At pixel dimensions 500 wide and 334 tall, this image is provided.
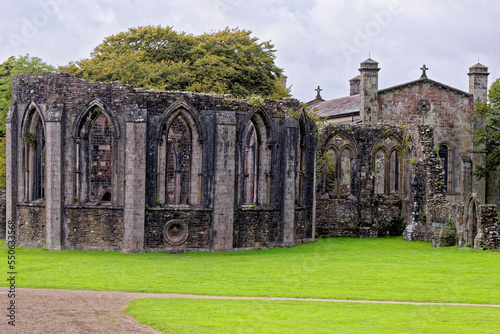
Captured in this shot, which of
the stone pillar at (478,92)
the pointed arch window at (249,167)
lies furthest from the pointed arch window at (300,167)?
the stone pillar at (478,92)

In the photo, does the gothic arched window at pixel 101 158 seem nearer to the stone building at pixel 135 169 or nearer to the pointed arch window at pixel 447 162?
the stone building at pixel 135 169

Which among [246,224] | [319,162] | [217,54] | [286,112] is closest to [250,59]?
[217,54]

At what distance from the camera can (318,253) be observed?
25594 mm

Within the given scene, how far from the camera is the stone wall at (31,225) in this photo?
2611 cm

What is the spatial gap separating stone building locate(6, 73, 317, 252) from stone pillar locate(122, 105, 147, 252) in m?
0.04

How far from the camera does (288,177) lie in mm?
27125

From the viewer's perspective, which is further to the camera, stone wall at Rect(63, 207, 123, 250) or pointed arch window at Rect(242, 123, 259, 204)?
pointed arch window at Rect(242, 123, 259, 204)

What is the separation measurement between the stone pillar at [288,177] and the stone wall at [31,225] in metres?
9.11

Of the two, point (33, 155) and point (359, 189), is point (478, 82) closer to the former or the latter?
point (359, 189)

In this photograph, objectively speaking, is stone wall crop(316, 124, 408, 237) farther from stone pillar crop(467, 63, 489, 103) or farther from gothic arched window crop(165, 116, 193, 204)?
stone pillar crop(467, 63, 489, 103)

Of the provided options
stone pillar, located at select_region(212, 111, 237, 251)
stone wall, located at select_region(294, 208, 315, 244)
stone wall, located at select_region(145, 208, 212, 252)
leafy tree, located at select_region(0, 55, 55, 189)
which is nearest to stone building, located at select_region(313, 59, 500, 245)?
stone wall, located at select_region(294, 208, 315, 244)

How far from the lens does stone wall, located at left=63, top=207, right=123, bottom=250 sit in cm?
2520

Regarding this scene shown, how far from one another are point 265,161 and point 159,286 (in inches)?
436

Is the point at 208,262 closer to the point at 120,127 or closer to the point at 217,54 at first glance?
the point at 120,127
